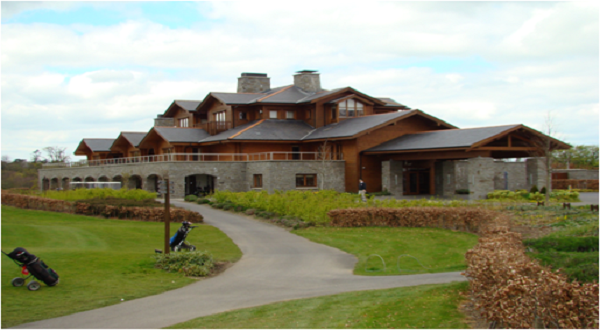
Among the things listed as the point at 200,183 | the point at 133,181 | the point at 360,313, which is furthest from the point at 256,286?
the point at 133,181

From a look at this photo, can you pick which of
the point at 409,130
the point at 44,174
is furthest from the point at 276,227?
the point at 44,174

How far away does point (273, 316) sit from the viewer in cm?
1073

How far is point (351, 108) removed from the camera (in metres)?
50.1

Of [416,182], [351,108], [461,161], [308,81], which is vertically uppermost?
[308,81]

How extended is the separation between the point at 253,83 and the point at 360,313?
51.7 meters

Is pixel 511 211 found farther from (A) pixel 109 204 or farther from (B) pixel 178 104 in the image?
(B) pixel 178 104

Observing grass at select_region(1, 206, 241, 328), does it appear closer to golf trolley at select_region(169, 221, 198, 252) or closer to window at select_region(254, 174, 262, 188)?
golf trolley at select_region(169, 221, 198, 252)

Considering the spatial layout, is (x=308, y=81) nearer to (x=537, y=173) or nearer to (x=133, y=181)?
(x=133, y=181)

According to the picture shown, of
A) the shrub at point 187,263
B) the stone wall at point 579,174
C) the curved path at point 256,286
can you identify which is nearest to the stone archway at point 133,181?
the curved path at point 256,286

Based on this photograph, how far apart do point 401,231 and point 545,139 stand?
51.0 feet

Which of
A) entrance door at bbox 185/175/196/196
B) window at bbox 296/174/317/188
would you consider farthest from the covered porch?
entrance door at bbox 185/175/196/196

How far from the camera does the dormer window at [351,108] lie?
163 feet

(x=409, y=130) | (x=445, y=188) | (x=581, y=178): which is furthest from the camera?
(x=581, y=178)

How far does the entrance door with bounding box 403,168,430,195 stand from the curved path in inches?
899
